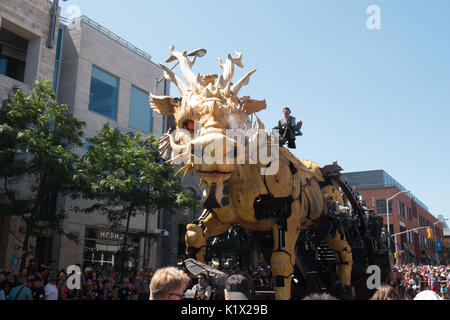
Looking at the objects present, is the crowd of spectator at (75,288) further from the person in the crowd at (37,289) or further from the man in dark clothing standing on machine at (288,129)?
the man in dark clothing standing on machine at (288,129)

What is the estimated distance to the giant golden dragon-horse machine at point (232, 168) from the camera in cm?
528

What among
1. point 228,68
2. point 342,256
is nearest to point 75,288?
point 342,256

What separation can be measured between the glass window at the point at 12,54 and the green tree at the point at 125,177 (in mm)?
6993

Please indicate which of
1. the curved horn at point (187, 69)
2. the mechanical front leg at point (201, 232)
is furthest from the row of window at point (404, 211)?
the curved horn at point (187, 69)

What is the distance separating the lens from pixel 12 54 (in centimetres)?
1984

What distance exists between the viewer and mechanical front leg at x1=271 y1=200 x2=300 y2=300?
6.19m

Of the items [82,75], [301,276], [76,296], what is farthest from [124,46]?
[301,276]

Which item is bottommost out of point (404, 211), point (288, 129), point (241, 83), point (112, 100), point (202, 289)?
point (202, 289)

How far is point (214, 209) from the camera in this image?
6465mm

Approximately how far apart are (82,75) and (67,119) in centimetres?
766

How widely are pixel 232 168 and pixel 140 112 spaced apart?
66.4 feet

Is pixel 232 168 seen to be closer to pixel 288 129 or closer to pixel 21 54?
pixel 288 129

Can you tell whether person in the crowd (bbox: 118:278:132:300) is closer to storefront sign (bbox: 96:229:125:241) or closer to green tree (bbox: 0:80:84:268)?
green tree (bbox: 0:80:84:268)

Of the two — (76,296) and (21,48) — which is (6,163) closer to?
(76,296)
